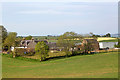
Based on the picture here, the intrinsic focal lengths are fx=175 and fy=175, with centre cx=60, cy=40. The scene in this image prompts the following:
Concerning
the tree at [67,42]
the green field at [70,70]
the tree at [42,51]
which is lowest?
the green field at [70,70]

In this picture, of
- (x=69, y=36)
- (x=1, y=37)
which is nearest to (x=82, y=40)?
(x=69, y=36)

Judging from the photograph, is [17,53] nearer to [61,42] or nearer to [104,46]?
[61,42]

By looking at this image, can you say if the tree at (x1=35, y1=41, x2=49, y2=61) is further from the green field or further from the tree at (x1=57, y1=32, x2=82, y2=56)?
the green field

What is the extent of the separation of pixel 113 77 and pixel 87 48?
35801 mm

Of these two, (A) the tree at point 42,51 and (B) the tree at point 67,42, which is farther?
(B) the tree at point 67,42

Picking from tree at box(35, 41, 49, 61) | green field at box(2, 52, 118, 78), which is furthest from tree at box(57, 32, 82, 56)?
green field at box(2, 52, 118, 78)

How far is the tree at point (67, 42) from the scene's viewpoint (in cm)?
5285

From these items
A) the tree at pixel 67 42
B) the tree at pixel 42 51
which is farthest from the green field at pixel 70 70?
the tree at pixel 67 42

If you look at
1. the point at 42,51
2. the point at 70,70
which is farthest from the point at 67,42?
the point at 70,70

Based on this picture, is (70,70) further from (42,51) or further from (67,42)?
(67,42)

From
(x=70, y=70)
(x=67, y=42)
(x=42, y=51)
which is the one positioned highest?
(x=67, y=42)

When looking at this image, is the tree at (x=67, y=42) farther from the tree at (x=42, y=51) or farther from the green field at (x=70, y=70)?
the green field at (x=70, y=70)

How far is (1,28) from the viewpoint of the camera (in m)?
66.3

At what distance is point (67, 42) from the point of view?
54531 millimetres
